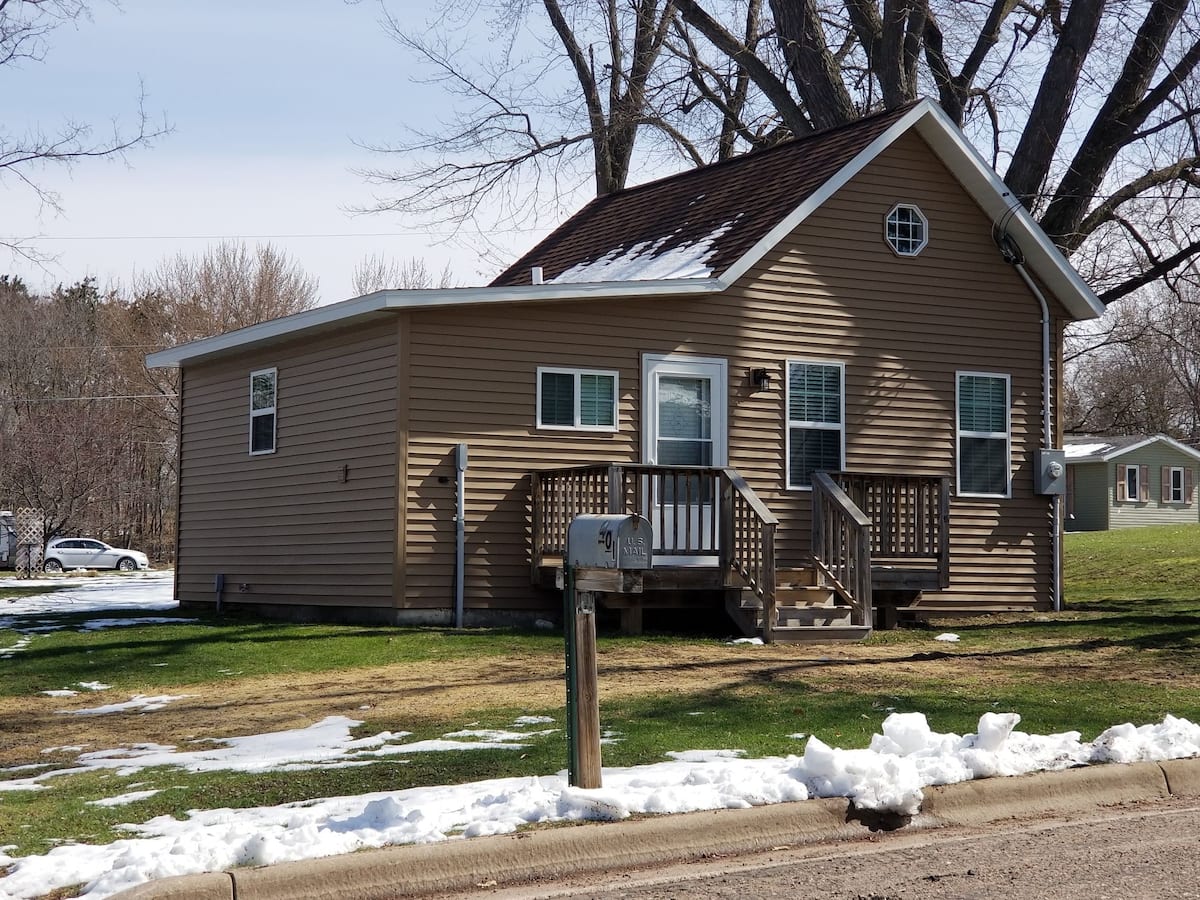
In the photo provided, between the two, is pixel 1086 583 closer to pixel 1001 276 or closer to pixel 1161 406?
pixel 1001 276

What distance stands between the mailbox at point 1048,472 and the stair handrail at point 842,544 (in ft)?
11.6

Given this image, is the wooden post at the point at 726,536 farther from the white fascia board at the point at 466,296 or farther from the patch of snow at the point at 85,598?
the patch of snow at the point at 85,598

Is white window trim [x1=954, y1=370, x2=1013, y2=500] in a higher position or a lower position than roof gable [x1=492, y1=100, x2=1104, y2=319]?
lower

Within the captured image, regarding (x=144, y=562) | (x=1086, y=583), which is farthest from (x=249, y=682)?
(x=144, y=562)

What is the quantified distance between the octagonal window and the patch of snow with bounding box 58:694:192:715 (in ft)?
34.0

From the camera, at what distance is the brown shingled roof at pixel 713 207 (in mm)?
17203

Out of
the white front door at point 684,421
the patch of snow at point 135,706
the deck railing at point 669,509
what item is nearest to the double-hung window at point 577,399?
Answer: the white front door at point 684,421

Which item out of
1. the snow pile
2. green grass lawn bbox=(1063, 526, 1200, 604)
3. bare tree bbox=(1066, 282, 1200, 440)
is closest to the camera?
the snow pile

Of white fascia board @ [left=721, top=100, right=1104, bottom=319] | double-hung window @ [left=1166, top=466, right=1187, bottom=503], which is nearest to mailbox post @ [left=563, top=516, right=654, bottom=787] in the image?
white fascia board @ [left=721, top=100, right=1104, bottom=319]

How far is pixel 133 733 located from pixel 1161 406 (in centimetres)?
5705

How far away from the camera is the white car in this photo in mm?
40438

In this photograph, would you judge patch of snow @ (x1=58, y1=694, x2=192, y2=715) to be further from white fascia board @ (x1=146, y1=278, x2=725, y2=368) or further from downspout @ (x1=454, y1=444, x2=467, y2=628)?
white fascia board @ (x1=146, y1=278, x2=725, y2=368)

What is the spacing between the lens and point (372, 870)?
5672mm

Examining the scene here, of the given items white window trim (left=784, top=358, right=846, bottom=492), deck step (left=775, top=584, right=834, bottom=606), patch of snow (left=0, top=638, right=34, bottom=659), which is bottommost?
patch of snow (left=0, top=638, right=34, bottom=659)
